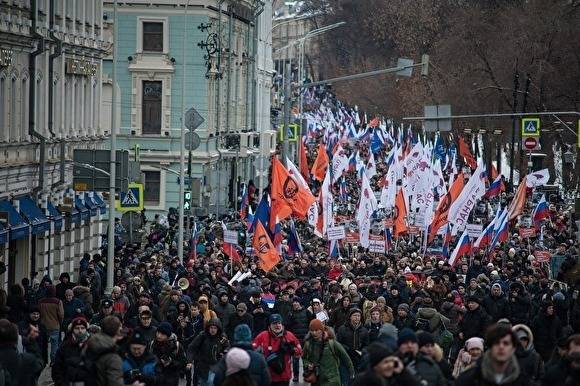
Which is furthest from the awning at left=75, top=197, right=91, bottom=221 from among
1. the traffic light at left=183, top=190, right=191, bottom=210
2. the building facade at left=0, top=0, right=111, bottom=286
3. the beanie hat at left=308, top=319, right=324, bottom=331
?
the beanie hat at left=308, top=319, right=324, bottom=331

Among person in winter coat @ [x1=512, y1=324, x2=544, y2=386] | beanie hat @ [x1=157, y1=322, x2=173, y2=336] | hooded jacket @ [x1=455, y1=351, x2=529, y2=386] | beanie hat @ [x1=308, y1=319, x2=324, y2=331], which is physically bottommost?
beanie hat @ [x1=308, y1=319, x2=324, y2=331]

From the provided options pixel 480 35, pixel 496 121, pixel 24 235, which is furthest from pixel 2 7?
pixel 480 35

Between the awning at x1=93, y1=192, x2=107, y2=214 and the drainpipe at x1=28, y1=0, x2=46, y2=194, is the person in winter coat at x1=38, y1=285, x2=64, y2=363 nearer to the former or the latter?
the drainpipe at x1=28, y1=0, x2=46, y2=194

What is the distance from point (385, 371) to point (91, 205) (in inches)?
1281

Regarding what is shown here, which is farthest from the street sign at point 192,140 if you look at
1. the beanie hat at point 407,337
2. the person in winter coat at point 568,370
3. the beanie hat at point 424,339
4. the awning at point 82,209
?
the beanie hat at point 407,337

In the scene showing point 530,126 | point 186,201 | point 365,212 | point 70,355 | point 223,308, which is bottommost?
point 186,201

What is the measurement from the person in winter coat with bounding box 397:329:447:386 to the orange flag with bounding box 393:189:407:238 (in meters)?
28.4

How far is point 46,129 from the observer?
38969mm

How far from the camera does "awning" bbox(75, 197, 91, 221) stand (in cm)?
4275

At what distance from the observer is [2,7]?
113ft

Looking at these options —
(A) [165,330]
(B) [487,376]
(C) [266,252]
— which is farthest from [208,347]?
(C) [266,252]

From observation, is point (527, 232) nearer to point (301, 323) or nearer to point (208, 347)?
point (301, 323)

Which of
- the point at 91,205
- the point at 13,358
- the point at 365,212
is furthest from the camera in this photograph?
the point at 91,205

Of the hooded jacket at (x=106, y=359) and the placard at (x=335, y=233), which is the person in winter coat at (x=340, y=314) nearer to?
the hooded jacket at (x=106, y=359)
